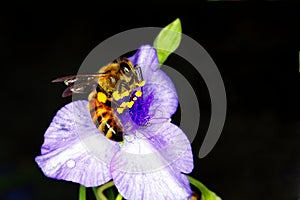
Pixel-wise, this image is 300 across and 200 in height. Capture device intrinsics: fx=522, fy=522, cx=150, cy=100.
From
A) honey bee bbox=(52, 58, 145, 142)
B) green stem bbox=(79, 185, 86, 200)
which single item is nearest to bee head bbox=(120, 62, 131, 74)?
honey bee bbox=(52, 58, 145, 142)

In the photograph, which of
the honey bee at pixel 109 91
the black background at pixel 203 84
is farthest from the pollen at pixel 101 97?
the black background at pixel 203 84

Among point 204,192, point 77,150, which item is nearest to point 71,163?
point 77,150

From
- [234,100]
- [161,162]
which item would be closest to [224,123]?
[234,100]

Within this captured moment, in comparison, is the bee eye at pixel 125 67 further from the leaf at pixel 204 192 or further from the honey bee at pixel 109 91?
the leaf at pixel 204 192

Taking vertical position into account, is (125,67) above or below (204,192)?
above

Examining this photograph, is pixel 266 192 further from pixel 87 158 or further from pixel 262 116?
pixel 87 158

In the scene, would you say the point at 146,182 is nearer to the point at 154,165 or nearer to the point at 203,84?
the point at 154,165

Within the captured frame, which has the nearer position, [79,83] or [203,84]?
[79,83]
